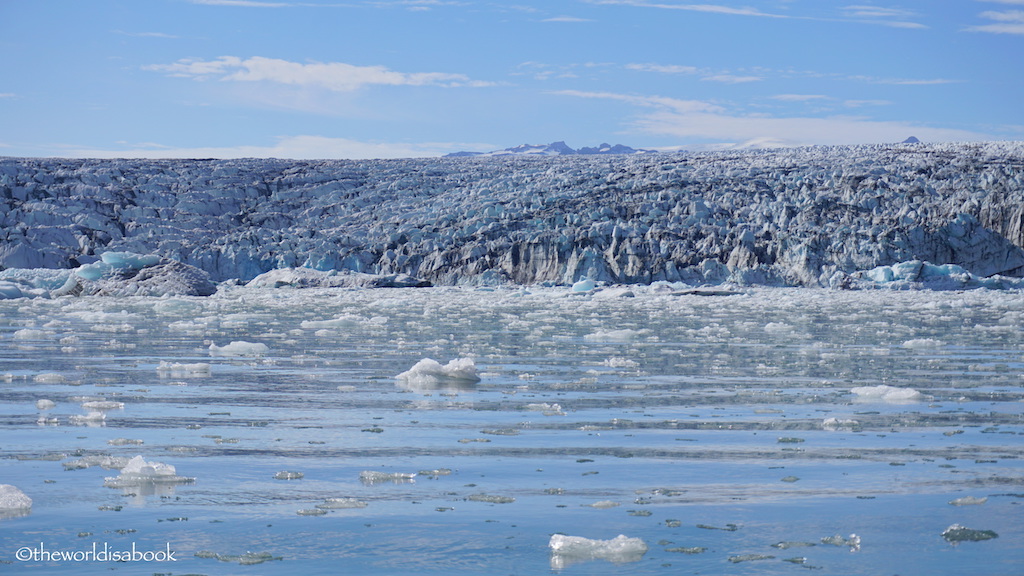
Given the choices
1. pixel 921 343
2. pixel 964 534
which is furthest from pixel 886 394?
pixel 921 343

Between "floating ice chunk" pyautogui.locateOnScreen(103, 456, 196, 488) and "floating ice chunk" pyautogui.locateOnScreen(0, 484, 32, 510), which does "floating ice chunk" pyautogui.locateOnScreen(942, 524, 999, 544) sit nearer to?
"floating ice chunk" pyautogui.locateOnScreen(103, 456, 196, 488)

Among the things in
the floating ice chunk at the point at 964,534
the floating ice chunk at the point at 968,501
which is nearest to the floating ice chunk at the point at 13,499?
the floating ice chunk at the point at 964,534

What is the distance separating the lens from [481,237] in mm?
30375

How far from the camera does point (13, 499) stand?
3156 millimetres

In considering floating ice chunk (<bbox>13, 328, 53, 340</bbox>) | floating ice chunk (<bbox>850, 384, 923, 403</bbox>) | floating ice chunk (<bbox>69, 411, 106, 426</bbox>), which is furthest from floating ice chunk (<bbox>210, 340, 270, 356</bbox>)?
floating ice chunk (<bbox>850, 384, 923, 403</bbox>)

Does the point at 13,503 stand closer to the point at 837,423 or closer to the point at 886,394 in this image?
the point at 837,423

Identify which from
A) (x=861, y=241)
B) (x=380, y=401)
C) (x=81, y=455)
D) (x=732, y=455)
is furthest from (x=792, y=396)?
(x=861, y=241)

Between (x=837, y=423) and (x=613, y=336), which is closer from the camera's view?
(x=837, y=423)

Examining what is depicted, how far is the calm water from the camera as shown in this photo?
2805mm

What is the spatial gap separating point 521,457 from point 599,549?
52.7 inches

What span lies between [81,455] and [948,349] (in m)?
7.71

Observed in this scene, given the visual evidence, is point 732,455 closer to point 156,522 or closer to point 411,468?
point 411,468

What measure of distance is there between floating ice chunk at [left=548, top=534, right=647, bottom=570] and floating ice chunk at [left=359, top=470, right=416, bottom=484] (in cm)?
100

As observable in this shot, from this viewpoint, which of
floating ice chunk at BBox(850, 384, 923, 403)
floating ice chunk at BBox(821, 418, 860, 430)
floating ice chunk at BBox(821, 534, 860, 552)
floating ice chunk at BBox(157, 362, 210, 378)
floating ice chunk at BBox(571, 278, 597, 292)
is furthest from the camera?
floating ice chunk at BBox(571, 278, 597, 292)
